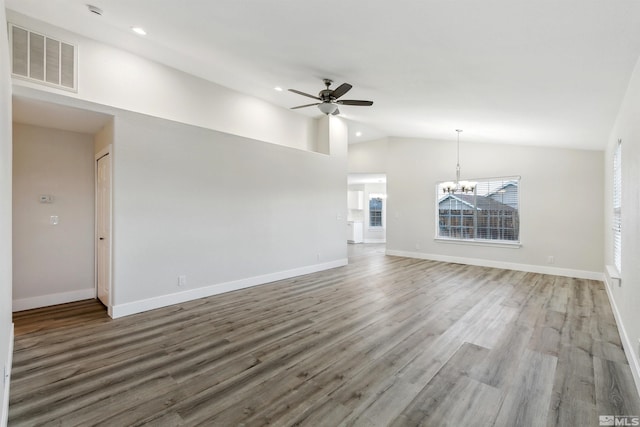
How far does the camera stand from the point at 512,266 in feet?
21.7

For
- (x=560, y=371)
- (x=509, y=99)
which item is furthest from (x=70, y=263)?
(x=509, y=99)

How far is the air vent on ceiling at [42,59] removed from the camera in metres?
3.22

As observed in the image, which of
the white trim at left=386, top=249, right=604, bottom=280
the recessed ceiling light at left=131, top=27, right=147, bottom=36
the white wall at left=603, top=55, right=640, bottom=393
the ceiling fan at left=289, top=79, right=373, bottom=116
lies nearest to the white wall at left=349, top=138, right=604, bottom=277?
the white trim at left=386, top=249, right=604, bottom=280

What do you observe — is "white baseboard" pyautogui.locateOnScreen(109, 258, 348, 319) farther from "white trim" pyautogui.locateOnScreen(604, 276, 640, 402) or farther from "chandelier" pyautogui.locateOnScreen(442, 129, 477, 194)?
"white trim" pyautogui.locateOnScreen(604, 276, 640, 402)

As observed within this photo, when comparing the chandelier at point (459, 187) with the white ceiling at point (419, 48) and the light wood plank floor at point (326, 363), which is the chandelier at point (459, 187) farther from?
the light wood plank floor at point (326, 363)

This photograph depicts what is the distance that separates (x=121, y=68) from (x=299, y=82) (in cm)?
252

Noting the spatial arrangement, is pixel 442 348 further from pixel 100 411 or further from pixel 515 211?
pixel 515 211

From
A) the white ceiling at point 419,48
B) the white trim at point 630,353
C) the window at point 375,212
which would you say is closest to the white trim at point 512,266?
the white ceiling at point 419,48

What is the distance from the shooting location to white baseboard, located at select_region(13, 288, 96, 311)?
3.87 m

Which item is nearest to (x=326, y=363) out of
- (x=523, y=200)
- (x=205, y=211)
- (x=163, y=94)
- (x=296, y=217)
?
(x=205, y=211)

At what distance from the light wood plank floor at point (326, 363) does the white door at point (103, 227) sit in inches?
12.8

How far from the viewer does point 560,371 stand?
2477 mm

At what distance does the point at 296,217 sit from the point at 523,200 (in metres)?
5.08

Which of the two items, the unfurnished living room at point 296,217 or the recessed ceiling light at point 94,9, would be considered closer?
the unfurnished living room at point 296,217
